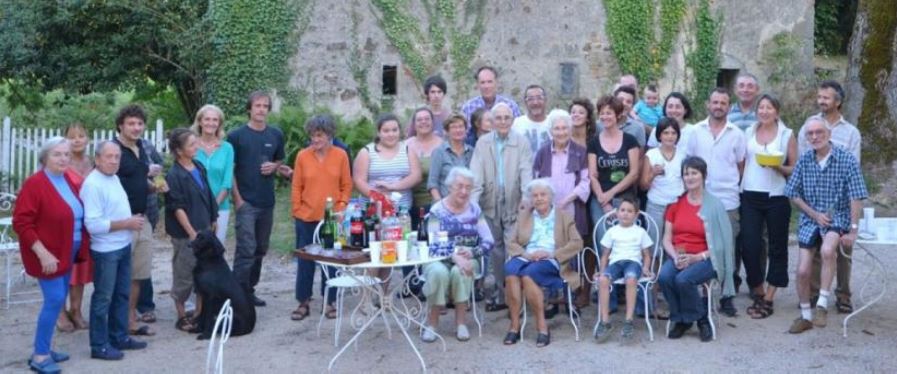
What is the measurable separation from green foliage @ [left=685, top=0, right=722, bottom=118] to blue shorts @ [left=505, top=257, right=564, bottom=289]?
403 inches

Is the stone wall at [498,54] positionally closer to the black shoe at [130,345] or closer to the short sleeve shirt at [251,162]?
the short sleeve shirt at [251,162]

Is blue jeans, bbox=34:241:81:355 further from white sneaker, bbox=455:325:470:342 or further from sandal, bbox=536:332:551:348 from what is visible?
sandal, bbox=536:332:551:348

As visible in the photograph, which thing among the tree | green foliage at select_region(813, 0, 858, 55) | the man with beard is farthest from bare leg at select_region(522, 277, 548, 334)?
green foliage at select_region(813, 0, 858, 55)

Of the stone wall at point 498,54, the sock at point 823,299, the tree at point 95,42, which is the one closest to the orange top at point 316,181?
the sock at point 823,299

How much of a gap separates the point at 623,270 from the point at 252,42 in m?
9.24

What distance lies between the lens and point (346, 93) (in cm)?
1469

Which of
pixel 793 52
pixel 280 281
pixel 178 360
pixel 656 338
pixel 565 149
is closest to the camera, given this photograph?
pixel 178 360

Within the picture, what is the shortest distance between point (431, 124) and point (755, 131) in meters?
2.44

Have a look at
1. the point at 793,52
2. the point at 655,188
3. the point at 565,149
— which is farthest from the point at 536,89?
the point at 793,52

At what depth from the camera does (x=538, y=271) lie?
21.5ft

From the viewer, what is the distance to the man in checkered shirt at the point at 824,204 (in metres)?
6.67

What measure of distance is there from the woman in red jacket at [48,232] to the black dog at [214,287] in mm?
919

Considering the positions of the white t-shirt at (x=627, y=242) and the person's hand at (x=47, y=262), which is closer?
the person's hand at (x=47, y=262)

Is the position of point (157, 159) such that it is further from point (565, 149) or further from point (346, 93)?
point (346, 93)
